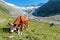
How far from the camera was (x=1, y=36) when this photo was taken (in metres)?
21.9

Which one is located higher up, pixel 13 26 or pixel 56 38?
pixel 13 26

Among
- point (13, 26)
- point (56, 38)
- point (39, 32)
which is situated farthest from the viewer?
point (39, 32)

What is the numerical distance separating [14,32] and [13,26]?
2.72ft

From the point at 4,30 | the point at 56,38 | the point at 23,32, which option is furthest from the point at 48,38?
the point at 4,30

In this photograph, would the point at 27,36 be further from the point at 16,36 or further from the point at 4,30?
the point at 4,30

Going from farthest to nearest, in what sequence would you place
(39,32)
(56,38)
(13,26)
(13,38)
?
(39,32) < (56,38) < (13,26) < (13,38)

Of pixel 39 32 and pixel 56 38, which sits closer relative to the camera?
pixel 56 38

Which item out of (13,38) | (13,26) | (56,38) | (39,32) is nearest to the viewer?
(13,38)

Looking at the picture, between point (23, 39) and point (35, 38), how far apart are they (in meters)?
1.65

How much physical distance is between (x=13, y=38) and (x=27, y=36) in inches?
78.4

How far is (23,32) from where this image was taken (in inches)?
984

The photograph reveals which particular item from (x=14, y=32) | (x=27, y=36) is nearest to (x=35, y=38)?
(x=27, y=36)

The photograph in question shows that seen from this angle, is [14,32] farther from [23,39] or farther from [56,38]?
[56,38]

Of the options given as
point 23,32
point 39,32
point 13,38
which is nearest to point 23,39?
→ point 13,38
